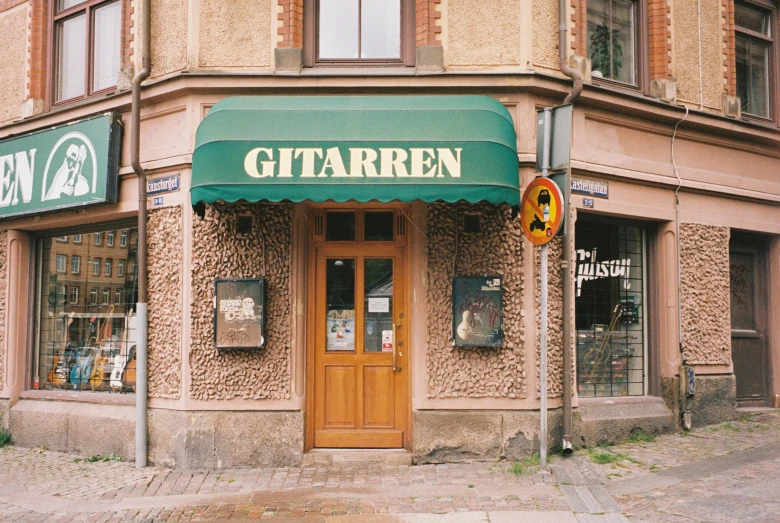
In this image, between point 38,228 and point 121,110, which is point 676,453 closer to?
point 121,110

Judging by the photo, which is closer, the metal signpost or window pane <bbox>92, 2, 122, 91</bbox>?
the metal signpost

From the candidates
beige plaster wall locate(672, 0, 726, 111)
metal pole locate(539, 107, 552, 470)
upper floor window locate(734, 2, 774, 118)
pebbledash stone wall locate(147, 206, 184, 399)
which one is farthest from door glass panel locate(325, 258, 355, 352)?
upper floor window locate(734, 2, 774, 118)

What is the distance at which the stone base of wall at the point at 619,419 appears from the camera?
8.46 m

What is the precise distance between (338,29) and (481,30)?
1.73m

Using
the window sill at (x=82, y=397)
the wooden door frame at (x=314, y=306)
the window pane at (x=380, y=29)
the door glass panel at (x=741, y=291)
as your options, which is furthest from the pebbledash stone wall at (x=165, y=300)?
the door glass panel at (x=741, y=291)

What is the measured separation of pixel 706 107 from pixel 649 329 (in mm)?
3143

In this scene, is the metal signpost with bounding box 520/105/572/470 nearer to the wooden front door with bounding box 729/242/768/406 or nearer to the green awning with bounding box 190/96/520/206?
the green awning with bounding box 190/96/520/206

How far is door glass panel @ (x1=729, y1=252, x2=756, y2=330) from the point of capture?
10.7m

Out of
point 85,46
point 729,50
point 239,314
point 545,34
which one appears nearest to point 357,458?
point 239,314

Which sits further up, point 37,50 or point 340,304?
point 37,50

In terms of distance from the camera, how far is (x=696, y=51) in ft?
32.3

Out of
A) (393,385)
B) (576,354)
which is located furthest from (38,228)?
(576,354)

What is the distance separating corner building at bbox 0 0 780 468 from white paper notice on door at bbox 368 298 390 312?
26mm

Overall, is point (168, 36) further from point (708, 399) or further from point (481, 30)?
point (708, 399)
